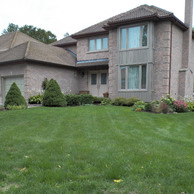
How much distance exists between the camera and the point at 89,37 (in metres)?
18.2

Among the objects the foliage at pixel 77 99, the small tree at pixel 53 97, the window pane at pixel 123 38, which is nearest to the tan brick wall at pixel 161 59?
the window pane at pixel 123 38

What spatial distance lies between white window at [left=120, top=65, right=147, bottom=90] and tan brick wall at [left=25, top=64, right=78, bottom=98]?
5.21 metres

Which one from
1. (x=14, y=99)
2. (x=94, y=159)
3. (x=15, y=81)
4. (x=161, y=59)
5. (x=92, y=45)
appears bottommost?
(x=94, y=159)

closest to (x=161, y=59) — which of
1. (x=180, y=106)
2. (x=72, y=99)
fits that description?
(x=180, y=106)

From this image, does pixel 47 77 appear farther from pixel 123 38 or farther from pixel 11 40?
pixel 11 40

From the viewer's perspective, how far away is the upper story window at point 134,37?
1387 cm

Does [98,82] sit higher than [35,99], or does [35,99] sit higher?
[98,82]

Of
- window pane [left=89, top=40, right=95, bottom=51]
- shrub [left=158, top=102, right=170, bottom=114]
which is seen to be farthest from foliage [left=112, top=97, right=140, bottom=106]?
window pane [left=89, top=40, right=95, bottom=51]

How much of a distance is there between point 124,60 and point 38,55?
6.49 metres

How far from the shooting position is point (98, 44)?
1786 centimetres

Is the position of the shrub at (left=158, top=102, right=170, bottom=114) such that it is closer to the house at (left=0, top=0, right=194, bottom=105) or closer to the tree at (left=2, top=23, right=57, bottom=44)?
the house at (left=0, top=0, right=194, bottom=105)

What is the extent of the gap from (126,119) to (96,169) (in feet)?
16.5

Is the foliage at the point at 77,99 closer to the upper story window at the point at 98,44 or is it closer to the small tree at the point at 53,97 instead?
the small tree at the point at 53,97

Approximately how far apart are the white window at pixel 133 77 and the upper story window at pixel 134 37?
4.67ft
